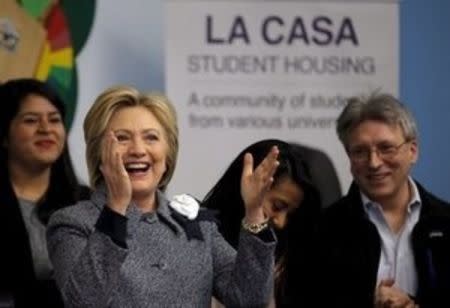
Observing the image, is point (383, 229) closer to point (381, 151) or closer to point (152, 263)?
point (381, 151)

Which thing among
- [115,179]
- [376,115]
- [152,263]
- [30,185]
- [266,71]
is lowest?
[152,263]

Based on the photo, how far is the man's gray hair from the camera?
3.54 metres

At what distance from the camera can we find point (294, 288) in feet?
11.5

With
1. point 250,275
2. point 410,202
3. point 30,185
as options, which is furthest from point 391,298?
point 30,185

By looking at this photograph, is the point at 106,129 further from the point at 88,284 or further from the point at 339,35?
the point at 339,35

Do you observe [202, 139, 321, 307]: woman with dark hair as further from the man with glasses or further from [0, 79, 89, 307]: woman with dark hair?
[0, 79, 89, 307]: woman with dark hair

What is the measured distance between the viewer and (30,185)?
12.1 feet

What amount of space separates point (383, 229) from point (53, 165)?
1184mm

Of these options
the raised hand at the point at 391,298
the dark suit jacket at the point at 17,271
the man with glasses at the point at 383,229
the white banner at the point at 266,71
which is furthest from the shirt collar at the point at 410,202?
the dark suit jacket at the point at 17,271

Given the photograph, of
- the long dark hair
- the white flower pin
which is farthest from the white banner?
the white flower pin

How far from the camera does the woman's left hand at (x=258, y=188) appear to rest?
273cm

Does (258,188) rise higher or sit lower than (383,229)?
higher

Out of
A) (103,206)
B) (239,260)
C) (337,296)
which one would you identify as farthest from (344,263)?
(103,206)

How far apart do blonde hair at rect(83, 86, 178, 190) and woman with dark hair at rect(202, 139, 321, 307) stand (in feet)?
1.92
